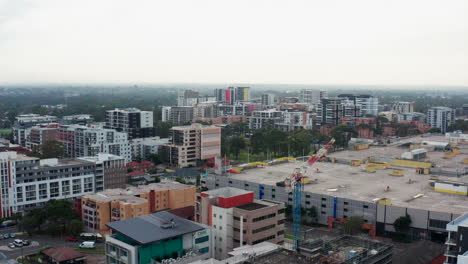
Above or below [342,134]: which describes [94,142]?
above

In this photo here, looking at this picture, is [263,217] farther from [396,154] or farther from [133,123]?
[133,123]

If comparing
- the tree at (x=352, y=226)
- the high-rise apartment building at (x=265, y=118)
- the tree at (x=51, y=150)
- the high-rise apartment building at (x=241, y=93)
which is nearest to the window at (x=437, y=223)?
the tree at (x=352, y=226)

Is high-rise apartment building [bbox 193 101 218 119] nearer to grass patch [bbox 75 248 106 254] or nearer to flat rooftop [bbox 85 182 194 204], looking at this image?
flat rooftop [bbox 85 182 194 204]

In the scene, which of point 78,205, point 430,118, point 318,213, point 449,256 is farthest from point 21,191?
point 430,118

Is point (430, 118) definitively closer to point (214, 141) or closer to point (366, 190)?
point (214, 141)

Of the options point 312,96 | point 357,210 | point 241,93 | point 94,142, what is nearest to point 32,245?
point 357,210

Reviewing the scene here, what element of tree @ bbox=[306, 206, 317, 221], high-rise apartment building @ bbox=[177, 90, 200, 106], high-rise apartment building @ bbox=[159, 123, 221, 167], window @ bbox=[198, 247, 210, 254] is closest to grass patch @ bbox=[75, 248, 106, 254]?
window @ bbox=[198, 247, 210, 254]
